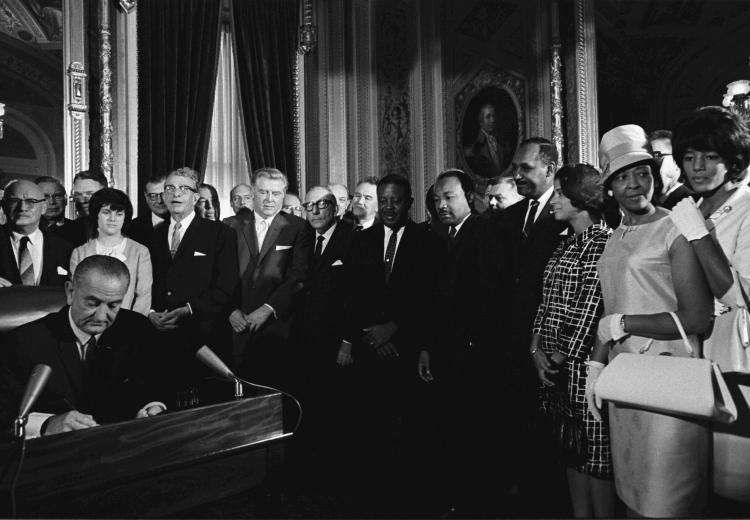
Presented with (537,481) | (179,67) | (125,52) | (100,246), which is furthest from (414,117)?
(537,481)

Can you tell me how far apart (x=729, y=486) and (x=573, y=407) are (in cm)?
73

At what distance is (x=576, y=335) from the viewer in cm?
264

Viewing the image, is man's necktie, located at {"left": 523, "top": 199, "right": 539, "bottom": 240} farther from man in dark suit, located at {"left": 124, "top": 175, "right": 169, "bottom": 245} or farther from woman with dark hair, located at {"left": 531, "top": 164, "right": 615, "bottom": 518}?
man in dark suit, located at {"left": 124, "top": 175, "right": 169, "bottom": 245}

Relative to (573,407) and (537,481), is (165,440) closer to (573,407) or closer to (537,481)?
(573,407)

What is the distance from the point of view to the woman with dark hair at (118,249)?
12.8ft

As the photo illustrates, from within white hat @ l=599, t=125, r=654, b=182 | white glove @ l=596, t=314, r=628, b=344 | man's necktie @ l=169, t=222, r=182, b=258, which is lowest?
white glove @ l=596, t=314, r=628, b=344

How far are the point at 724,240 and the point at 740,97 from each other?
7.51 meters

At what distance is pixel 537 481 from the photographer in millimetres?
3309

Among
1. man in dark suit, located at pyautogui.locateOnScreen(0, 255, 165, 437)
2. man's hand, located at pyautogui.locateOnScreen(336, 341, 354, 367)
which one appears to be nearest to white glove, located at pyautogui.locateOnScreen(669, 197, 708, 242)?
man in dark suit, located at pyautogui.locateOnScreen(0, 255, 165, 437)

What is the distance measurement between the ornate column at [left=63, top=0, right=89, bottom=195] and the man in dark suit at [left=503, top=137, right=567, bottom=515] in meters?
4.70

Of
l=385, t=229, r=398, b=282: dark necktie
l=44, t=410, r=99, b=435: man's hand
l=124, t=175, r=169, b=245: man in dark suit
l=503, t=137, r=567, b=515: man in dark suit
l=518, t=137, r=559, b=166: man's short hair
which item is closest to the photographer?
l=44, t=410, r=99, b=435: man's hand

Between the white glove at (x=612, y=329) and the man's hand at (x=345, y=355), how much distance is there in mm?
2041

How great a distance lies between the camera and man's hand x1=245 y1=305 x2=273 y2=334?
4.24 metres

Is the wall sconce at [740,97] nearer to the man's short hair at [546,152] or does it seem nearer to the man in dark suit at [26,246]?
the man's short hair at [546,152]
